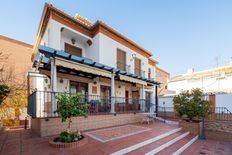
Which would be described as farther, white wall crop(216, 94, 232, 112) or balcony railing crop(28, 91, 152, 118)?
white wall crop(216, 94, 232, 112)

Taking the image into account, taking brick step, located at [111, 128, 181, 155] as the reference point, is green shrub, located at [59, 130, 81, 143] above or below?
above

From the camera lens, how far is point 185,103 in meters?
10.4

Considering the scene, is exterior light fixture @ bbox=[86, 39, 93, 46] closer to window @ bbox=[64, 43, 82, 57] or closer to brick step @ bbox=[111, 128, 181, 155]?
window @ bbox=[64, 43, 82, 57]

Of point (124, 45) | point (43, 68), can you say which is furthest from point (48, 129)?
point (124, 45)

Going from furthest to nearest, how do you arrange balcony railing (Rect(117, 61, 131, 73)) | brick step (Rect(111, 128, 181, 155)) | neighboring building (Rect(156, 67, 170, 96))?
neighboring building (Rect(156, 67, 170, 96)) < balcony railing (Rect(117, 61, 131, 73)) < brick step (Rect(111, 128, 181, 155))

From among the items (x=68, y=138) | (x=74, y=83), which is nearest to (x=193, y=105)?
(x=68, y=138)

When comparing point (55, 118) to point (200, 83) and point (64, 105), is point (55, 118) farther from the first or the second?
point (200, 83)

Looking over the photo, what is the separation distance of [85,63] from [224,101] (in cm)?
1635

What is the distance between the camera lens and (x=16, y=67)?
1539cm

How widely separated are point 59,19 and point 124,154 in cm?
1114

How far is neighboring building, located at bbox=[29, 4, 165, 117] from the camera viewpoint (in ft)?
27.9

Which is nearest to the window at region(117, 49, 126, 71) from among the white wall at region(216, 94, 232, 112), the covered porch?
the covered porch

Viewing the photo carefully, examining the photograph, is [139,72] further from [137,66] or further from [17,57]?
[17,57]

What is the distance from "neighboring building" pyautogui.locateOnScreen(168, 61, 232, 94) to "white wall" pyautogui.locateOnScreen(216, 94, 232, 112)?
4607 millimetres
